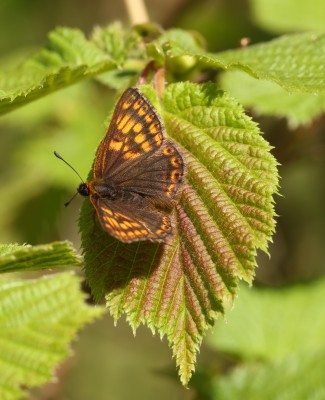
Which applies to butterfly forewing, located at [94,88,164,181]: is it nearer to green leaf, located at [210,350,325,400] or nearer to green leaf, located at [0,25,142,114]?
green leaf, located at [0,25,142,114]

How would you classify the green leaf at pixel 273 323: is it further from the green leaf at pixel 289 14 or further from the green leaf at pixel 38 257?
the green leaf at pixel 38 257

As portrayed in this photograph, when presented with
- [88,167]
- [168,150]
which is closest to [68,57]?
[168,150]

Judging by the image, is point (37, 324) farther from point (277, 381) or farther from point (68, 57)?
point (277, 381)

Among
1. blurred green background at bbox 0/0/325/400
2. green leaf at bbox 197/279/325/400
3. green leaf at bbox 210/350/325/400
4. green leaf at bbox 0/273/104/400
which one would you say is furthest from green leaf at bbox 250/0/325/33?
green leaf at bbox 0/273/104/400

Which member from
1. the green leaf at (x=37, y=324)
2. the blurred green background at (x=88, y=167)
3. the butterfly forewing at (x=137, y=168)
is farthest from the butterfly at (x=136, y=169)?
the blurred green background at (x=88, y=167)

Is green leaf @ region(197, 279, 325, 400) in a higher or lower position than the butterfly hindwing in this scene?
lower

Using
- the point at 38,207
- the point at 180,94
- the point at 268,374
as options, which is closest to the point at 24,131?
the point at 38,207
